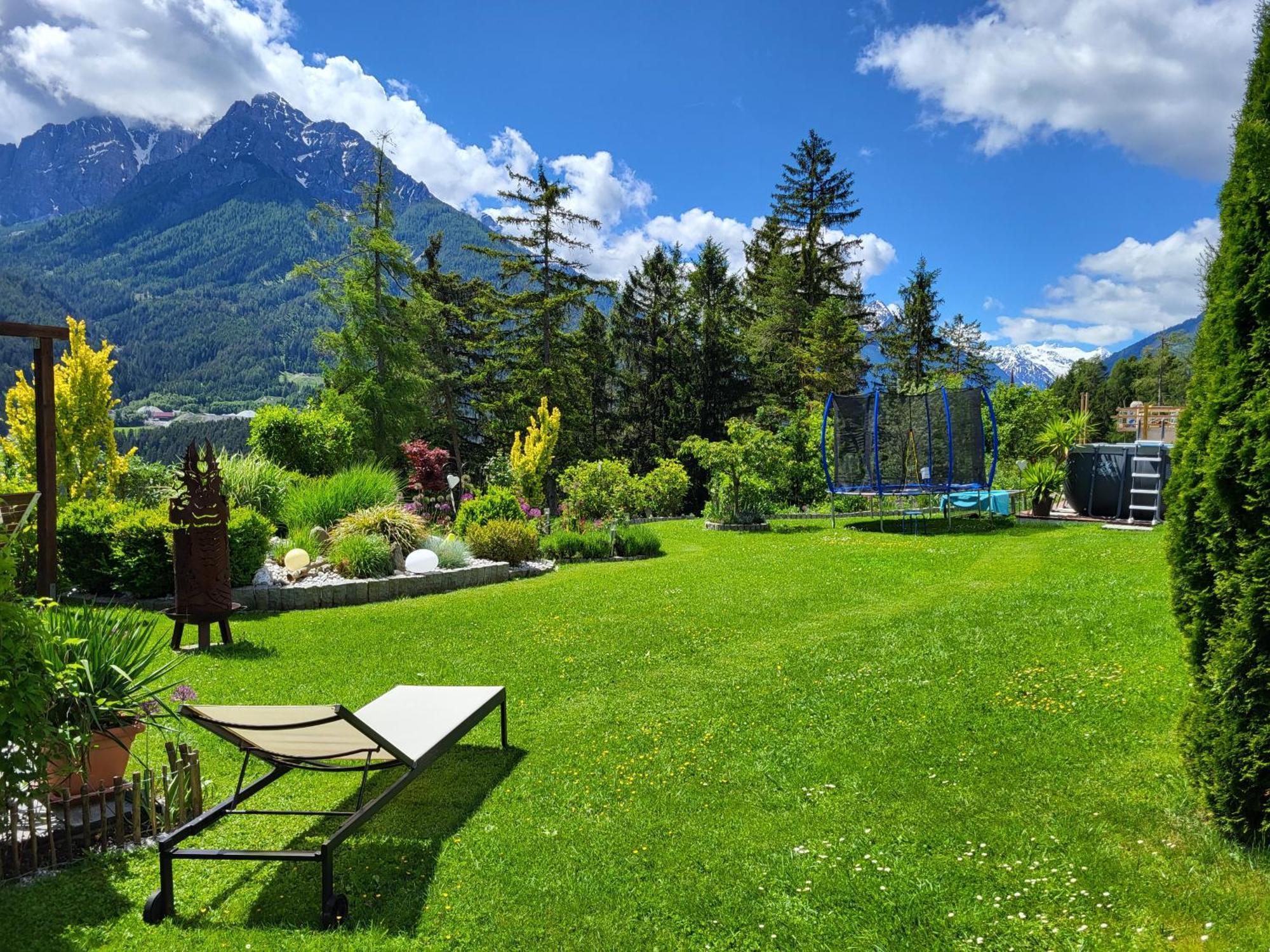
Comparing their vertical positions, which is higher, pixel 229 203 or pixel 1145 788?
pixel 229 203

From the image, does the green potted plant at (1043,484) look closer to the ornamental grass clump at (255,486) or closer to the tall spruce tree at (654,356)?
the ornamental grass clump at (255,486)

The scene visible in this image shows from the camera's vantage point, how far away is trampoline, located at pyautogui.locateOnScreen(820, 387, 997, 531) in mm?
14586

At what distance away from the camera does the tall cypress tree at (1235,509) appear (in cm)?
271

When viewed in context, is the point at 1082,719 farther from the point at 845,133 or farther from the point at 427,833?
the point at 845,133

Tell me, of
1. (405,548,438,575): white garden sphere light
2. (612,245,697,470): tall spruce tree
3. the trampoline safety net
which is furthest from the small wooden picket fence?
(612,245,697,470): tall spruce tree

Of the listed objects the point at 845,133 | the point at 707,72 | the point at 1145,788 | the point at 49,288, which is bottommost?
the point at 1145,788

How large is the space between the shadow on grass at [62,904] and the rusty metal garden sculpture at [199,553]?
346 cm

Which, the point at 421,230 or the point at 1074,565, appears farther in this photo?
the point at 421,230

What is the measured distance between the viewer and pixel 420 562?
942cm

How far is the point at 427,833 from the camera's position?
3.32 m

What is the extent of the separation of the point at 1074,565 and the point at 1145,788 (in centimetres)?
654

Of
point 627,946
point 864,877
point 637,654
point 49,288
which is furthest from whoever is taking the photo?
point 49,288

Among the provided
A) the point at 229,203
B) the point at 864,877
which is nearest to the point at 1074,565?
the point at 864,877

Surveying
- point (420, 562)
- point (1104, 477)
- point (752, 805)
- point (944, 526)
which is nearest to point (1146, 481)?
point (1104, 477)
